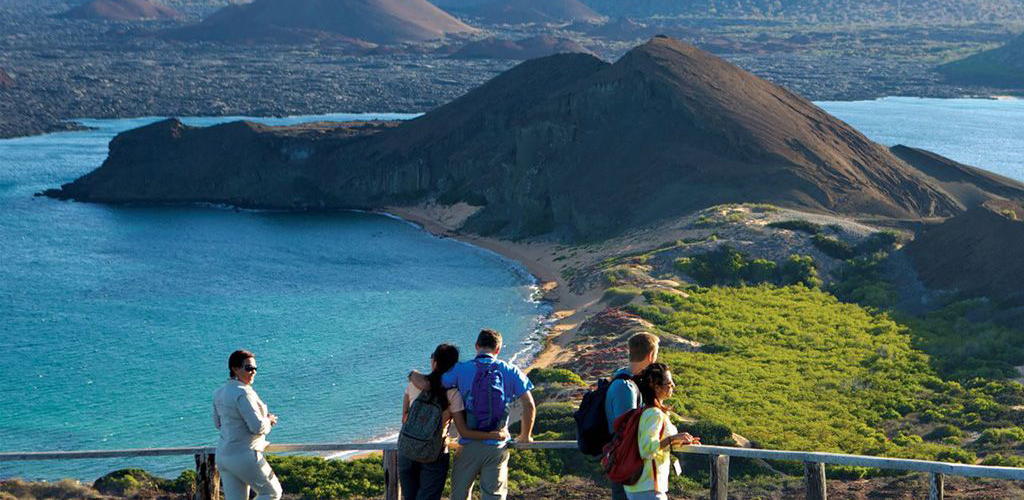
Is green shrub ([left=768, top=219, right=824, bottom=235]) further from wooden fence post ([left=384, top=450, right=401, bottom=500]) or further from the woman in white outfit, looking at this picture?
the woman in white outfit

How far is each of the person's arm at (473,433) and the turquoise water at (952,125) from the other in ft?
367

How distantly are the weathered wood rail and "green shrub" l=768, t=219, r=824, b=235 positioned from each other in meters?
51.5

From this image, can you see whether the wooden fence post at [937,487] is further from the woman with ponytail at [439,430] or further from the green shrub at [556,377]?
the green shrub at [556,377]

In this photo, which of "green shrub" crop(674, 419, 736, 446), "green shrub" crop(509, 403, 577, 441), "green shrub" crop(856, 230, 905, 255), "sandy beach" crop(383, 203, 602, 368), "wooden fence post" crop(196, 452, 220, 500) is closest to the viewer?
"wooden fence post" crop(196, 452, 220, 500)

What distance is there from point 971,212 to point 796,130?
1022 inches

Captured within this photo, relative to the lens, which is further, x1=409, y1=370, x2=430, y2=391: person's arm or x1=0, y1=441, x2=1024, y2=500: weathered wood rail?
x1=409, y1=370, x2=430, y2=391: person's arm

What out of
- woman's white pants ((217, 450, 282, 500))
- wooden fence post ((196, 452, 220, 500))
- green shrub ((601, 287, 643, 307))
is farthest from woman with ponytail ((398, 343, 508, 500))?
green shrub ((601, 287, 643, 307))

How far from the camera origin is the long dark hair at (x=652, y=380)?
1308 centimetres

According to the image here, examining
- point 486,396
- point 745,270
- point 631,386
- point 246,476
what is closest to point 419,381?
point 486,396

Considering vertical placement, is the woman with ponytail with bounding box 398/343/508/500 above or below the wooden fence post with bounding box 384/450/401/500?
above

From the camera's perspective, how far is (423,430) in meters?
14.6

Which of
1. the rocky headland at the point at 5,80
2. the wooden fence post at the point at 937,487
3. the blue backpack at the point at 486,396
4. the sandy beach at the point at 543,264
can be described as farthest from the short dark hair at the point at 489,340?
the rocky headland at the point at 5,80

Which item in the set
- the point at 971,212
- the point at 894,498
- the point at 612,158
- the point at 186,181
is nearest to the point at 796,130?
the point at 612,158

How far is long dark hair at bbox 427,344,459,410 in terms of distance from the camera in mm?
14576
